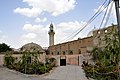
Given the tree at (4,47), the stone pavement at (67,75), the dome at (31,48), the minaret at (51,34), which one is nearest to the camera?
the stone pavement at (67,75)

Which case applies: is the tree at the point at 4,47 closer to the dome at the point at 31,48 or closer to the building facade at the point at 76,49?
the dome at the point at 31,48

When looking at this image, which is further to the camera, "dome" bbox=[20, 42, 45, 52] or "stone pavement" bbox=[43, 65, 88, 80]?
"dome" bbox=[20, 42, 45, 52]

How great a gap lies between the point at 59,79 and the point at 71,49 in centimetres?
3550

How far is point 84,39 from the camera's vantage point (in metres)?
51.9

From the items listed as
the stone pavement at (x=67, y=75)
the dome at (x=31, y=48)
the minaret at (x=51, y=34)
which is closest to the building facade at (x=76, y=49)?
the minaret at (x=51, y=34)

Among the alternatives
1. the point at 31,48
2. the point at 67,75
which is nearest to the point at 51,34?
the point at 31,48

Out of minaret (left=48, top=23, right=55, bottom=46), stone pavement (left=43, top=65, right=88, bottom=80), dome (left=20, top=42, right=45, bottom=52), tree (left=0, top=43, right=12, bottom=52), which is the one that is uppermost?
minaret (left=48, top=23, right=55, bottom=46)

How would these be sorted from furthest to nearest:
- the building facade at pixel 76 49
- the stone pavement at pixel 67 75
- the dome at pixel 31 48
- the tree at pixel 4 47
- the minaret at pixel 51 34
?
1. the minaret at pixel 51 34
2. the tree at pixel 4 47
3. the building facade at pixel 76 49
4. the dome at pixel 31 48
5. the stone pavement at pixel 67 75

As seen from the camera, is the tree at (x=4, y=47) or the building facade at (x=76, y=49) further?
the tree at (x=4, y=47)

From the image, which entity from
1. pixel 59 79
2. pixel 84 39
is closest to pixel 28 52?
pixel 59 79

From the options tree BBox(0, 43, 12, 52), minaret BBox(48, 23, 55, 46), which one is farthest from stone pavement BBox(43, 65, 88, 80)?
minaret BBox(48, 23, 55, 46)

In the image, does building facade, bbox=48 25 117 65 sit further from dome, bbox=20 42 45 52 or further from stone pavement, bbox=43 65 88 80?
stone pavement, bbox=43 65 88 80

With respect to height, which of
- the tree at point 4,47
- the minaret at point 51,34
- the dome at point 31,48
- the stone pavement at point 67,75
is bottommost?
the stone pavement at point 67,75

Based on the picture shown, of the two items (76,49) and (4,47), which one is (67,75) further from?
(4,47)
